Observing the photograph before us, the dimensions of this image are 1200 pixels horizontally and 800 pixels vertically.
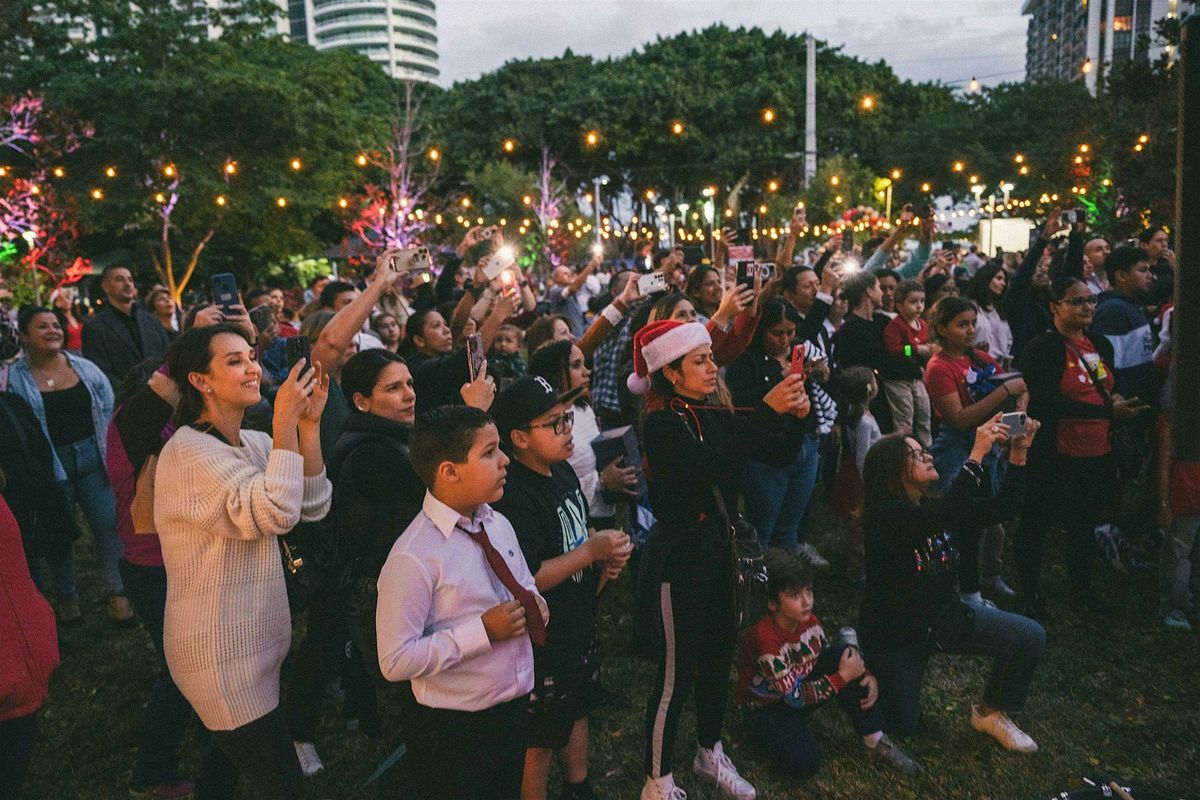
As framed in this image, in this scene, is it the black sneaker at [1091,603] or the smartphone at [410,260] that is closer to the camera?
the smartphone at [410,260]

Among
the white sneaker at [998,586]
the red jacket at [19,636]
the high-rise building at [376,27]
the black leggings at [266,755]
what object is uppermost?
the high-rise building at [376,27]

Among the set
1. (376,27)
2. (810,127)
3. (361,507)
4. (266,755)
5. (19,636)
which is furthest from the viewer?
(376,27)

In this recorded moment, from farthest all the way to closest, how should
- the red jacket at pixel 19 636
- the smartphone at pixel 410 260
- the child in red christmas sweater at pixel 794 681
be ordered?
the smartphone at pixel 410 260 → the child in red christmas sweater at pixel 794 681 → the red jacket at pixel 19 636

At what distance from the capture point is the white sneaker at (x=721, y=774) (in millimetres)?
3305

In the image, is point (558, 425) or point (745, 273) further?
point (745, 273)

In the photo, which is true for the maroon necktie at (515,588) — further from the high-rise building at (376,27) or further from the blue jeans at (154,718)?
the high-rise building at (376,27)

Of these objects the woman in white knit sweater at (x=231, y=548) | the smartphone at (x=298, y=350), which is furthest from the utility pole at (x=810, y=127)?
the woman in white knit sweater at (x=231, y=548)

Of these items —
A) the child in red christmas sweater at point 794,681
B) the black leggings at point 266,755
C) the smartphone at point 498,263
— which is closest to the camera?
the black leggings at point 266,755

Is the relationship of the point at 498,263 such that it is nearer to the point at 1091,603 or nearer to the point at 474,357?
the point at 474,357

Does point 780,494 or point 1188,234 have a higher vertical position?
point 1188,234

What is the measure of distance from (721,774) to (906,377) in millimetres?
3081

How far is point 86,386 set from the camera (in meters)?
5.32

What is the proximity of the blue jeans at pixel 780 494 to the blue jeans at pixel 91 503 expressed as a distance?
391 centimetres

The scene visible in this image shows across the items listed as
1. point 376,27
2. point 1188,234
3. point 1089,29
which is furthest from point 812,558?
point 376,27
